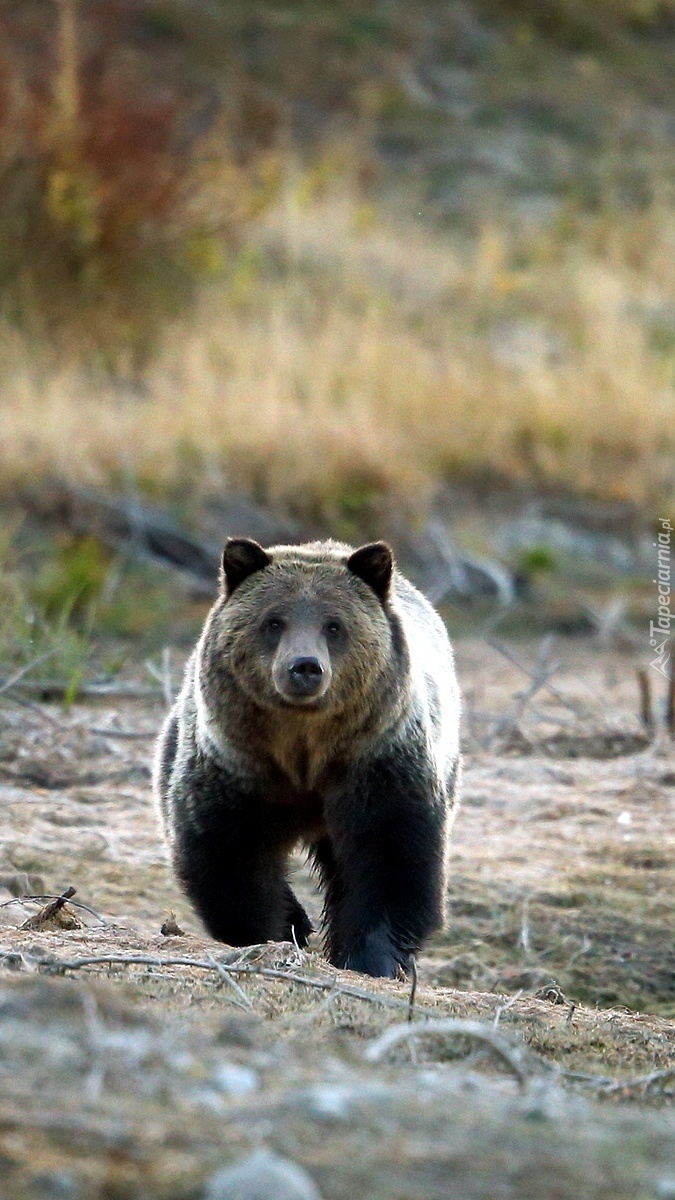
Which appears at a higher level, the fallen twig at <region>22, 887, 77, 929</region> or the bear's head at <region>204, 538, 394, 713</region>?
the bear's head at <region>204, 538, 394, 713</region>

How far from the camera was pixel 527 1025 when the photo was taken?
410 cm

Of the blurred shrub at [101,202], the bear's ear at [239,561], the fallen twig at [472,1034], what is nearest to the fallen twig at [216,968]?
the fallen twig at [472,1034]

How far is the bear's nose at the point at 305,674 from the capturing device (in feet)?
15.2

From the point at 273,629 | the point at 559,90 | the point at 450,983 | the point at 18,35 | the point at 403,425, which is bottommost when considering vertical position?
the point at 450,983

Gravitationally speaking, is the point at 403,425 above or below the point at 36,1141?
above

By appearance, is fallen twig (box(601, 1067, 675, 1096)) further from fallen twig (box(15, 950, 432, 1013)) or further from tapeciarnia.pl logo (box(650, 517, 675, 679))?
tapeciarnia.pl logo (box(650, 517, 675, 679))

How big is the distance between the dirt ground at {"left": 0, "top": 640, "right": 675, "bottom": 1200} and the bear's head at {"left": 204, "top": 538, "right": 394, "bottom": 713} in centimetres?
78

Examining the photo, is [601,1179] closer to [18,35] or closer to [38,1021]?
[38,1021]


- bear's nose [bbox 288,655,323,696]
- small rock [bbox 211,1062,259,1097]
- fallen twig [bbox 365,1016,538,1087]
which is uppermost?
bear's nose [bbox 288,655,323,696]

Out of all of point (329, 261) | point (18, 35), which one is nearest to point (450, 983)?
point (329, 261)

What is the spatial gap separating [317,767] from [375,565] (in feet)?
2.05

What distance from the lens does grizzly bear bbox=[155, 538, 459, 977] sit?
4.86 metres

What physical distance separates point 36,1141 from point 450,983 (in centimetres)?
315

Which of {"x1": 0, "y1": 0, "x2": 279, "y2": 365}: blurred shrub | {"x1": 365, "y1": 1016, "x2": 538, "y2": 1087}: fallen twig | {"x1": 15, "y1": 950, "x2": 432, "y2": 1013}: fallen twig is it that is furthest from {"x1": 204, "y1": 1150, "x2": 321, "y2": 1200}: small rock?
{"x1": 0, "y1": 0, "x2": 279, "y2": 365}: blurred shrub
